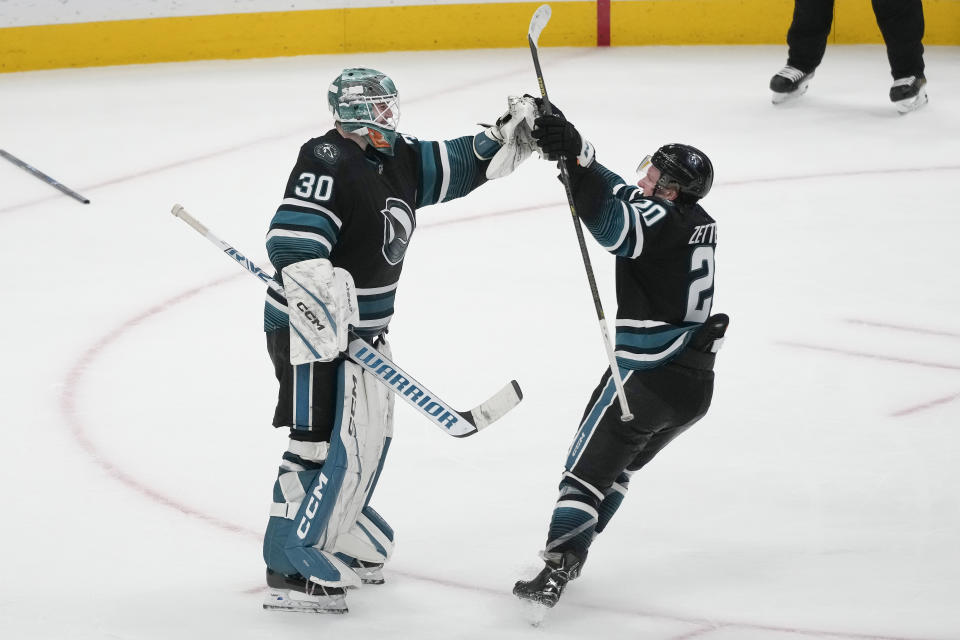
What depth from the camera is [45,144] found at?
7215 millimetres

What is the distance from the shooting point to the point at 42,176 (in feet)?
21.8

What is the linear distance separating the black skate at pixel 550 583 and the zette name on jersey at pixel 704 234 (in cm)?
70

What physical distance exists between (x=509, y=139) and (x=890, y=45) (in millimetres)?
4980

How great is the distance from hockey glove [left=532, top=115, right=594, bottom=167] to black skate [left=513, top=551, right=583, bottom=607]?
0.82 meters

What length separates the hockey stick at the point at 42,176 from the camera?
6398 millimetres

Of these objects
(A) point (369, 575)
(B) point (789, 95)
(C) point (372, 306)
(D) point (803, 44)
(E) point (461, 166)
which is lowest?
(B) point (789, 95)

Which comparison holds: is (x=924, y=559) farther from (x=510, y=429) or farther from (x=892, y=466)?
(x=510, y=429)

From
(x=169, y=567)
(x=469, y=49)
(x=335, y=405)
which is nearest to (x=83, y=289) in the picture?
(x=169, y=567)

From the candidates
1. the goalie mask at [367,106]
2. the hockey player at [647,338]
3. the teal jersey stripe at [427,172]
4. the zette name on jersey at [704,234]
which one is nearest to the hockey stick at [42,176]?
the teal jersey stripe at [427,172]

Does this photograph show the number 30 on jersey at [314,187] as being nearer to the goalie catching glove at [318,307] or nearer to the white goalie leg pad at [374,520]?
the goalie catching glove at [318,307]

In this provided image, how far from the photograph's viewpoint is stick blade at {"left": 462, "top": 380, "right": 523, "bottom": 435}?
288 centimetres

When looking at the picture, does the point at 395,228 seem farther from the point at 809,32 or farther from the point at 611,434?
the point at 809,32

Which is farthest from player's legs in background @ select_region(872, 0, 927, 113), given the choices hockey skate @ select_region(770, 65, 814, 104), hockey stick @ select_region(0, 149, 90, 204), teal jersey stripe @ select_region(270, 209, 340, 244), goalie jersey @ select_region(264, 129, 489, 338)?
teal jersey stripe @ select_region(270, 209, 340, 244)

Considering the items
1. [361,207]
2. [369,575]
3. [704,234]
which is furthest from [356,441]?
[704,234]
